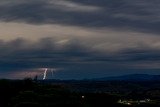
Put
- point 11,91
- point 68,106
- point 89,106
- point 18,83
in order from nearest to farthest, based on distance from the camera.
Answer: point 68,106 < point 89,106 < point 11,91 < point 18,83

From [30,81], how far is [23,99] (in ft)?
150

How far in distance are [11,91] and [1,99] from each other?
8429 millimetres

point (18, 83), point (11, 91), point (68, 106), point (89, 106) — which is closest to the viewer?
point (68, 106)

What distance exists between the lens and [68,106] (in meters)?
147

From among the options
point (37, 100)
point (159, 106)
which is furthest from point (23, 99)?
point (159, 106)

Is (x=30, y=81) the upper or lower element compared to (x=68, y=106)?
upper

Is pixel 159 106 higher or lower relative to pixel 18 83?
lower

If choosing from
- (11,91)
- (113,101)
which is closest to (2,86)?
(11,91)

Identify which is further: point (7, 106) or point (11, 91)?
point (11, 91)

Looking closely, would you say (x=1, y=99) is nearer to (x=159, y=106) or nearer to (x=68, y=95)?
(x=68, y=95)

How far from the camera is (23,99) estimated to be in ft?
485

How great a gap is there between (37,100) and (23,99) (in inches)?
201

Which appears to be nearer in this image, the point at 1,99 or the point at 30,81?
the point at 1,99

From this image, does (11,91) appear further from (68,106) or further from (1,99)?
(68,106)
